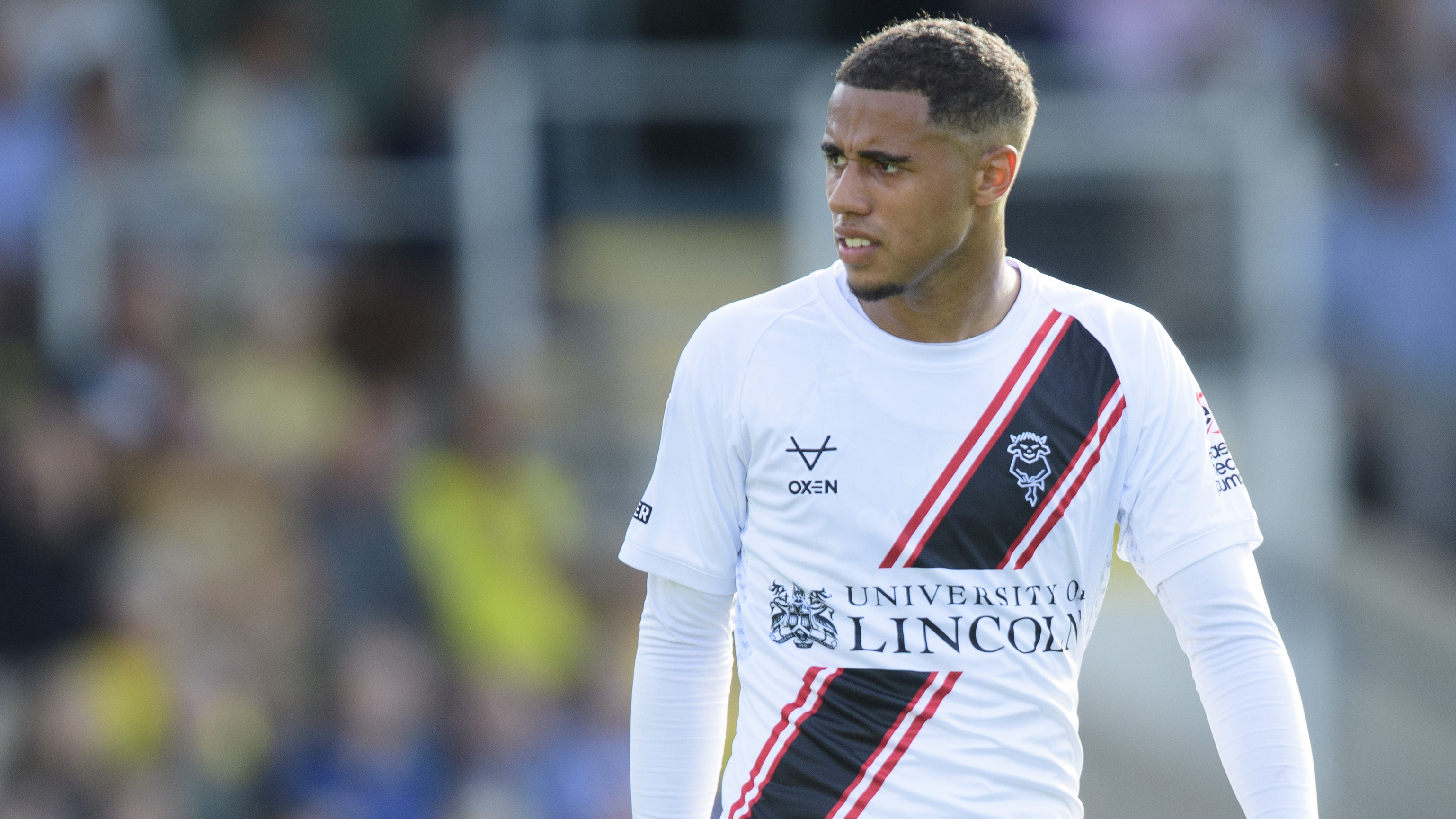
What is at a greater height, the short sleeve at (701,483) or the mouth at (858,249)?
the mouth at (858,249)

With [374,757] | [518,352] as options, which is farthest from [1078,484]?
[518,352]

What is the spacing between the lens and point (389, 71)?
9.53m

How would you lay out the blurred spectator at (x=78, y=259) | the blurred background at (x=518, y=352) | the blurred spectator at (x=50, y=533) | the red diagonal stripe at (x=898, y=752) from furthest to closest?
the blurred spectator at (x=78, y=259)
the blurred spectator at (x=50, y=533)
the blurred background at (x=518, y=352)
the red diagonal stripe at (x=898, y=752)

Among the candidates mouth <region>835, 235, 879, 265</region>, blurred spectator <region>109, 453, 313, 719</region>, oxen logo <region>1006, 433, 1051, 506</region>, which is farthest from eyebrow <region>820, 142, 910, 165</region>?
blurred spectator <region>109, 453, 313, 719</region>

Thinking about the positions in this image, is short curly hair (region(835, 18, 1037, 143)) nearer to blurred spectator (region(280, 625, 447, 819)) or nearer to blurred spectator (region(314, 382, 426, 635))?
blurred spectator (region(280, 625, 447, 819))

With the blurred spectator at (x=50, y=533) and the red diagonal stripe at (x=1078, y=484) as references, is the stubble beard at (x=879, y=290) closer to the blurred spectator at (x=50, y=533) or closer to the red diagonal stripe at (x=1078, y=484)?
the red diagonal stripe at (x=1078, y=484)

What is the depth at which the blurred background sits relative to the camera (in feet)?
21.3

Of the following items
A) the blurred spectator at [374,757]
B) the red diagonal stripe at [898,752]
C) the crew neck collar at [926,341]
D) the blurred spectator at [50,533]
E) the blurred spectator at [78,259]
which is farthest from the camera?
the blurred spectator at [78,259]

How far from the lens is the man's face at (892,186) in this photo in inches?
109

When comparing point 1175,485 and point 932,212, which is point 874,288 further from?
point 1175,485

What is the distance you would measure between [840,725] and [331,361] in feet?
16.1

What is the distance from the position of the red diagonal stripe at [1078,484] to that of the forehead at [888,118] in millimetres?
578

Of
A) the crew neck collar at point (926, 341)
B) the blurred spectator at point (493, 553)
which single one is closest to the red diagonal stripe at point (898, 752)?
the crew neck collar at point (926, 341)

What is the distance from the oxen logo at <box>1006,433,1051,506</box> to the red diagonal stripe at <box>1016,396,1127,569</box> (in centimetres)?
4
